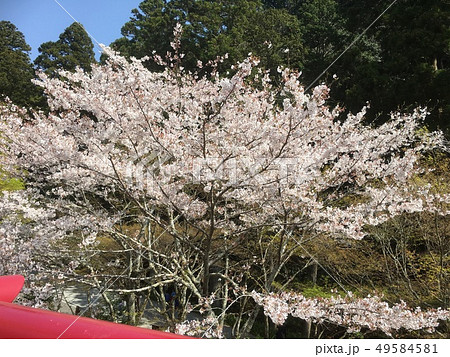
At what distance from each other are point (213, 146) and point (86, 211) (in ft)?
9.95

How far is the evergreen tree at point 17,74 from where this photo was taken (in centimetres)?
427

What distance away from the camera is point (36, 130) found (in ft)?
14.5

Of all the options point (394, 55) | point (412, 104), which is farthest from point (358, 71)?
point (412, 104)

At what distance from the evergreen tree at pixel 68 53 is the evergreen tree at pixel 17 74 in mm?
253

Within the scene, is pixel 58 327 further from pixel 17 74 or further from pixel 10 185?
pixel 10 185

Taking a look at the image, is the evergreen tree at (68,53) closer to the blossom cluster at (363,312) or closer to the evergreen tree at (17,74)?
the evergreen tree at (17,74)

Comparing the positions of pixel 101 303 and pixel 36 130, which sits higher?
pixel 36 130

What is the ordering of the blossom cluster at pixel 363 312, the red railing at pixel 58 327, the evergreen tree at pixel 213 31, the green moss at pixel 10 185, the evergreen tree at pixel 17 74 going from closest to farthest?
the red railing at pixel 58 327, the blossom cluster at pixel 363 312, the evergreen tree at pixel 17 74, the evergreen tree at pixel 213 31, the green moss at pixel 10 185

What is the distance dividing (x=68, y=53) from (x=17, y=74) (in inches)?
59.1

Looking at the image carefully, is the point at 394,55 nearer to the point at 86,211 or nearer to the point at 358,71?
the point at 358,71

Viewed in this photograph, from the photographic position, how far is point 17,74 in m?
6.45

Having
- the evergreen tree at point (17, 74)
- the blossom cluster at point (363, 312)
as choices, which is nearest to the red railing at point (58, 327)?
the blossom cluster at point (363, 312)
